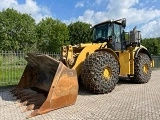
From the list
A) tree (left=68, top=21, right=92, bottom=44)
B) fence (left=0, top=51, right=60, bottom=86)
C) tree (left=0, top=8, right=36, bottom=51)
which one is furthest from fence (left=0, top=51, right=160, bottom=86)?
tree (left=68, top=21, right=92, bottom=44)

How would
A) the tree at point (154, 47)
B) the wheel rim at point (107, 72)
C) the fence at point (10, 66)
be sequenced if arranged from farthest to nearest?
the tree at point (154, 47) < the fence at point (10, 66) < the wheel rim at point (107, 72)

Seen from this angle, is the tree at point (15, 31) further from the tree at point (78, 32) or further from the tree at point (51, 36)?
the tree at point (78, 32)

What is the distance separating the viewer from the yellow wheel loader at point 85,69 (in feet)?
21.4

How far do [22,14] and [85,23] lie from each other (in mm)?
11767

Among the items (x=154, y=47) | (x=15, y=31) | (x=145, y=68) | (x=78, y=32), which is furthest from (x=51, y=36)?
(x=145, y=68)

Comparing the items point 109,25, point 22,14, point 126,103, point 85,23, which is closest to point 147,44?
point 85,23

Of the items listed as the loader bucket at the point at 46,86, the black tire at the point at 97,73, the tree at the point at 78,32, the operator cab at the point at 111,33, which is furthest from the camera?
the tree at the point at 78,32

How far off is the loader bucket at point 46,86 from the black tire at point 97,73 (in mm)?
1184

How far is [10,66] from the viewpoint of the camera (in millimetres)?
12094

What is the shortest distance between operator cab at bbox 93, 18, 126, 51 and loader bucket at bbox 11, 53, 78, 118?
3.01 meters

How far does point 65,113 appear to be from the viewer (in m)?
6.06

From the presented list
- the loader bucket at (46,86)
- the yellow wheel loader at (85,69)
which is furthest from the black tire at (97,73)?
the loader bucket at (46,86)

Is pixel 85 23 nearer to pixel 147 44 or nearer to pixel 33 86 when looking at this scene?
pixel 147 44

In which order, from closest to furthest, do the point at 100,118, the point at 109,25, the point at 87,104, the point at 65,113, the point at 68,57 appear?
1. the point at 100,118
2. the point at 65,113
3. the point at 87,104
4. the point at 68,57
5. the point at 109,25
